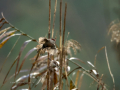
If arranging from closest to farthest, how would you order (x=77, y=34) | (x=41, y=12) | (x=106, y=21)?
(x=41, y=12), (x=77, y=34), (x=106, y=21)

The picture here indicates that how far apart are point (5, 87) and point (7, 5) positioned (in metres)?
0.90

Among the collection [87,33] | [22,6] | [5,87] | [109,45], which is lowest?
[5,87]

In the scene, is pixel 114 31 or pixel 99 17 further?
pixel 99 17

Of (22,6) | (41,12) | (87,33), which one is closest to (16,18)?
(22,6)

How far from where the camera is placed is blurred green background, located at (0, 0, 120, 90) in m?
1.61

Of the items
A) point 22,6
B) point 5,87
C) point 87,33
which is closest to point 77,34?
point 87,33

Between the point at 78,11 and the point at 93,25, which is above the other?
the point at 78,11

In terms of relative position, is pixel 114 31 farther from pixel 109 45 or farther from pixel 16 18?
pixel 16 18

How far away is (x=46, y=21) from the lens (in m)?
1.70

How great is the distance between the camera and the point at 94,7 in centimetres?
189

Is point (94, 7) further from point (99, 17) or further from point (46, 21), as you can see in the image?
point (46, 21)

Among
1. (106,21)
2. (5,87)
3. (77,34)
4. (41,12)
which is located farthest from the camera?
(106,21)

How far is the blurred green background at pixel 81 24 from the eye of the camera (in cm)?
161

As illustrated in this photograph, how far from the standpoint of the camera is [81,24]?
1.83 metres
